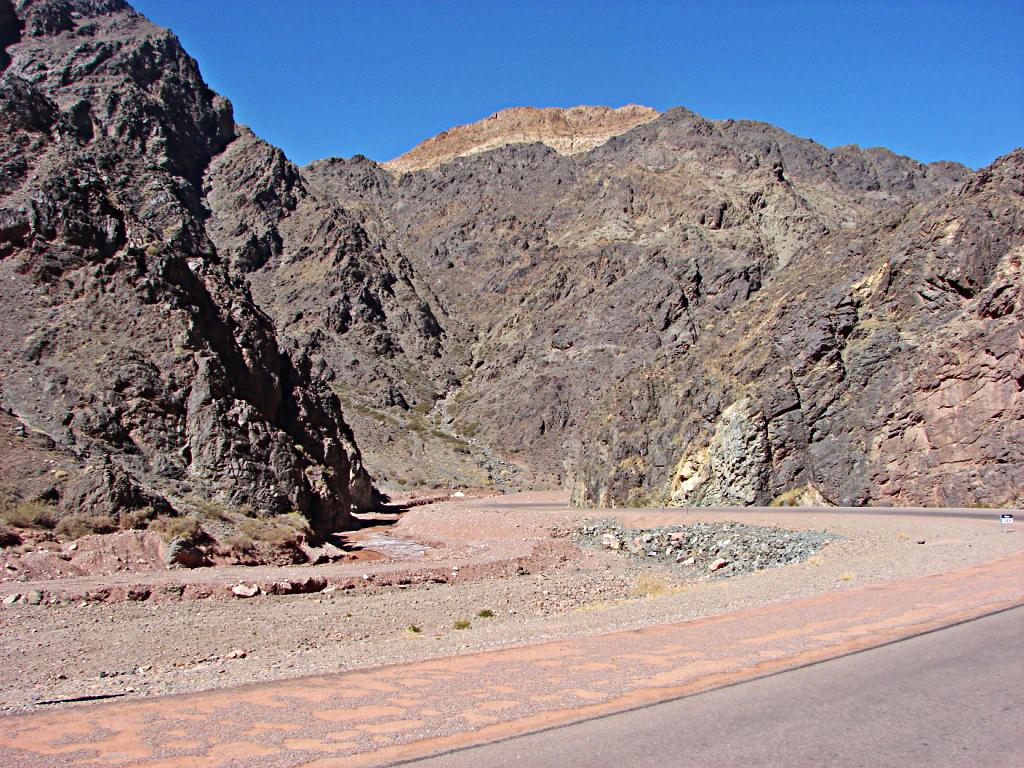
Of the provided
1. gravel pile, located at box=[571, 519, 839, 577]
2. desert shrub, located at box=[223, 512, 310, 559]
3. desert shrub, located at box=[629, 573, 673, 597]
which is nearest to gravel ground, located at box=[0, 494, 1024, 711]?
desert shrub, located at box=[629, 573, 673, 597]

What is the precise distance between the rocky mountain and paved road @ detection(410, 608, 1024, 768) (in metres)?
20.7

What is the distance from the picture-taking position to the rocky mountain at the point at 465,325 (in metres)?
28.2

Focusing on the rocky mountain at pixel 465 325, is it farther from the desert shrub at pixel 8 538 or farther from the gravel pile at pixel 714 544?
the gravel pile at pixel 714 544

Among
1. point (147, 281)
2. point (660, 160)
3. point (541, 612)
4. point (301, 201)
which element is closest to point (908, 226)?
point (541, 612)

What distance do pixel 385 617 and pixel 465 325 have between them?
95005 millimetres

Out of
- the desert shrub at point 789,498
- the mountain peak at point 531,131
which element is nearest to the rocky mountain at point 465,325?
the desert shrub at point 789,498

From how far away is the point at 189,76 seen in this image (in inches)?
4451

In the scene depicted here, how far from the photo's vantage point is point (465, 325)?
111 meters

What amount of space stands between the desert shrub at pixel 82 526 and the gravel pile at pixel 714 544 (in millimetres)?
18259

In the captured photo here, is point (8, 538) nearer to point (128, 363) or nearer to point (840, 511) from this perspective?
point (128, 363)

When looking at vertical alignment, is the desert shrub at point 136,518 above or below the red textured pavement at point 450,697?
above

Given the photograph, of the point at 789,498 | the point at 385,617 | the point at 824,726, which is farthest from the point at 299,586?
the point at 789,498

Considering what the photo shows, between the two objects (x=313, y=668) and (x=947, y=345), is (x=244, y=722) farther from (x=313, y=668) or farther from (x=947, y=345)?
(x=947, y=345)

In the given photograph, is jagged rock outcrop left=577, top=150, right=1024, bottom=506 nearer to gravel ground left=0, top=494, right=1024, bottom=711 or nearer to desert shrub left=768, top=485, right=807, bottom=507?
desert shrub left=768, top=485, right=807, bottom=507
